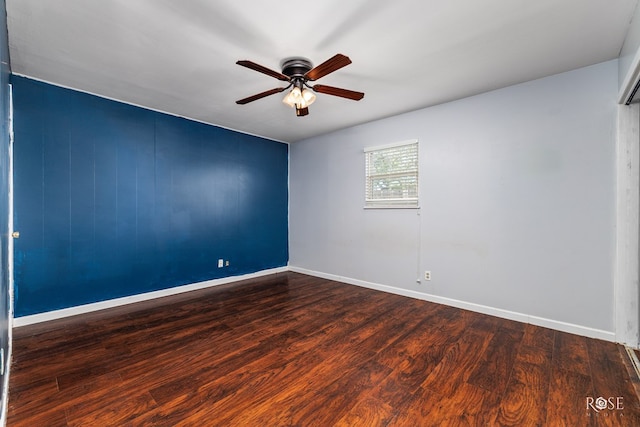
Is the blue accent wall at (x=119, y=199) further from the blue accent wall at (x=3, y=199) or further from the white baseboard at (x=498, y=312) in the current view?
the white baseboard at (x=498, y=312)

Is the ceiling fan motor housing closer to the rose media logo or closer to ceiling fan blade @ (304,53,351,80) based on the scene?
ceiling fan blade @ (304,53,351,80)

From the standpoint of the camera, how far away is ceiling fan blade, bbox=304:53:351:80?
1.93 meters

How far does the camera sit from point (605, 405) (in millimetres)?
1742

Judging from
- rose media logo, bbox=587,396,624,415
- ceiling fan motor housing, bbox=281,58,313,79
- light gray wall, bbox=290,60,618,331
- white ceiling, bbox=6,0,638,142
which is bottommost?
rose media logo, bbox=587,396,624,415

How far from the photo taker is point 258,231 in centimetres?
517

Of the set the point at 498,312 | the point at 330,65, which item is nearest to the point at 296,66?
the point at 330,65

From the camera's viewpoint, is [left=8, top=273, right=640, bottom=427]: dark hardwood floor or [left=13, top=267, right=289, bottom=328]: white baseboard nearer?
[left=8, top=273, right=640, bottom=427]: dark hardwood floor

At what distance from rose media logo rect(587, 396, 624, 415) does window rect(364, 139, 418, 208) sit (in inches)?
99.2

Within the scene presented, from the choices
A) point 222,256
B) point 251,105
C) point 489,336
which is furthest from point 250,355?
point 251,105

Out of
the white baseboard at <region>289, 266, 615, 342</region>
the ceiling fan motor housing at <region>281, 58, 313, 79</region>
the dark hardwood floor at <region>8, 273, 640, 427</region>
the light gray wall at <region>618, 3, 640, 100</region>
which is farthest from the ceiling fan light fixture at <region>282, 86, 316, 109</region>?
the white baseboard at <region>289, 266, 615, 342</region>

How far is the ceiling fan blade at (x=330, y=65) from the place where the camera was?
193cm

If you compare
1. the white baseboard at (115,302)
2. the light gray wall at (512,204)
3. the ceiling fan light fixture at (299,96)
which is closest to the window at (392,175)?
the light gray wall at (512,204)

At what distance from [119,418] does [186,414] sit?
0.37 m

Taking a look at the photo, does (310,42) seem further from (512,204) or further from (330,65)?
(512,204)
